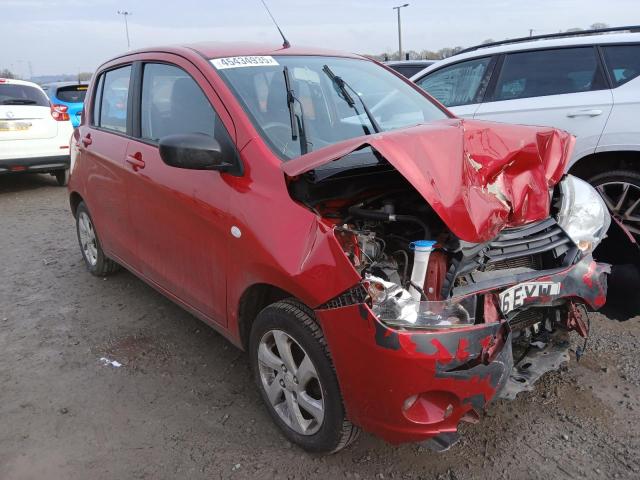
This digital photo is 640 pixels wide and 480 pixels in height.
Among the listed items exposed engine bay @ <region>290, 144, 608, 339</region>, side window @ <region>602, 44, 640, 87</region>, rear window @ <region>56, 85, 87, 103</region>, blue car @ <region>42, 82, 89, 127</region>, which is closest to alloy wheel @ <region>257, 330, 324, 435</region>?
exposed engine bay @ <region>290, 144, 608, 339</region>

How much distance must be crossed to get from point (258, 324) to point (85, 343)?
5.60ft

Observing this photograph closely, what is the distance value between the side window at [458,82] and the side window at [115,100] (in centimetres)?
325

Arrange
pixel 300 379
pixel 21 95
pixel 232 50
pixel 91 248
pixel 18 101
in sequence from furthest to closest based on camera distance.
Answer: pixel 21 95 < pixel 18 101 < pixel 91 248 < pixel 232 50 < pixel 300 379

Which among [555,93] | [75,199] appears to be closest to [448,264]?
[555,93]

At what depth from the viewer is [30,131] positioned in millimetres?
8344

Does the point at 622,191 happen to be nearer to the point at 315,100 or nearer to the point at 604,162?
the point at 604,162

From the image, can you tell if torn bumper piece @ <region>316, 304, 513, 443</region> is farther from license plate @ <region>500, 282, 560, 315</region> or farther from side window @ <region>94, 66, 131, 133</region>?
side window @ <region>94, 66, 131, 133</region>

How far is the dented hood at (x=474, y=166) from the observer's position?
83.1 inches

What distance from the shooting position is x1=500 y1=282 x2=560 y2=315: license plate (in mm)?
2199

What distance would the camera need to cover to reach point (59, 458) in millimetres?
2574

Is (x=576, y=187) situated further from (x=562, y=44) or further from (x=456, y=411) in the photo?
(x=562, y=44)

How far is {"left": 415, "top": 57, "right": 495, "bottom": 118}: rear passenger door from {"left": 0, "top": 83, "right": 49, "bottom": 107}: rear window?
617 centimetres

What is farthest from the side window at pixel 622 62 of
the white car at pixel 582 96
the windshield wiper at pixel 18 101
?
the windshield wiper at pixel 18 101

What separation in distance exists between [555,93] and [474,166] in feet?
10.1
